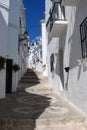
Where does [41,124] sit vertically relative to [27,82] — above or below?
below

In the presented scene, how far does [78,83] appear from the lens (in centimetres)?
696

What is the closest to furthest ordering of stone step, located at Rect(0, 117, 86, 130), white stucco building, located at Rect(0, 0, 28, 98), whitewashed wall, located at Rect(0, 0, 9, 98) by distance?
stone step, located at Rect(0, 117, 86, 130), whitewashed wall, located at Rect(0, 0, 9, 98), white stucco building, located at Rect(0, 0, 28, 98)

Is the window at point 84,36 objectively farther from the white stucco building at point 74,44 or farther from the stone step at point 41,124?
the stone step at point 41,124

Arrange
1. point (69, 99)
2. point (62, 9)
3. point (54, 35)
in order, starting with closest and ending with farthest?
point (69, 99)
point (62, 9)
point (54, 35)

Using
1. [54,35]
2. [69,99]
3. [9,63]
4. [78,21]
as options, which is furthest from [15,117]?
[9,63]

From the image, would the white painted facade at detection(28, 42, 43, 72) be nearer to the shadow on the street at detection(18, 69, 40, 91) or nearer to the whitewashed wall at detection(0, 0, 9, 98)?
the shadow on the street at detection(18, 69, 40, 91)

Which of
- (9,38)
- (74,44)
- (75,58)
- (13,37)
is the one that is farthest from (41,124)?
(13,37)

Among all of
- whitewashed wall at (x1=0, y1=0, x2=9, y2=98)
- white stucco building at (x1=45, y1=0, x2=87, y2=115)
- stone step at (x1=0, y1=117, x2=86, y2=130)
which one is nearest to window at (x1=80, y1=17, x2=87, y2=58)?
white stucco building at (x1=45, y1=0, x2=87, y2=115)

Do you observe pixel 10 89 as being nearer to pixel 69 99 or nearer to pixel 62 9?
pixel 69 99

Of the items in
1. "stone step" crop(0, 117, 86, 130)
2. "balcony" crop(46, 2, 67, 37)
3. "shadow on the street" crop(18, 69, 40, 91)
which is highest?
"balcony" crop(46, 2, 67, 37)

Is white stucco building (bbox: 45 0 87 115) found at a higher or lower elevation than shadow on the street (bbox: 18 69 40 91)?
higher

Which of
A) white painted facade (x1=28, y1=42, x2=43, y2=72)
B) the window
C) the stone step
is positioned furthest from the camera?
Answer: white painted facade (x1=28, y1=42, x2=43, y2=72)

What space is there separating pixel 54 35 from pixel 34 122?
5.11 meters

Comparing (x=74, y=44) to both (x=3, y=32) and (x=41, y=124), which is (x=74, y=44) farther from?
(x=3, y=32)
